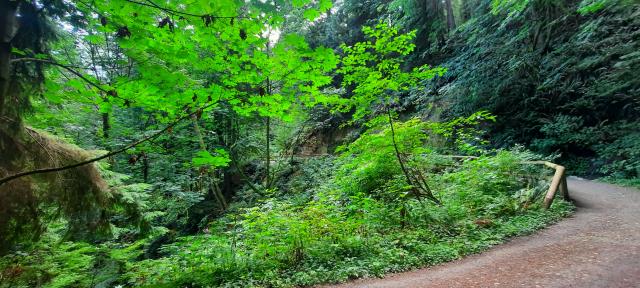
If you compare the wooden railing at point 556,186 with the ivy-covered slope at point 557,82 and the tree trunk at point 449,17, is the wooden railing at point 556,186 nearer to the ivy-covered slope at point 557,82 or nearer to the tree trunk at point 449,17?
the ivy-covered slope at point 557,82

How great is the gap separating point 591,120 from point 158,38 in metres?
15.2

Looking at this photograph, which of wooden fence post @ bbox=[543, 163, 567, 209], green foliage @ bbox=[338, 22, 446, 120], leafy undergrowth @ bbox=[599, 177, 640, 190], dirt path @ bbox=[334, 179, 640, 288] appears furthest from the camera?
leafy undergrowth @ bbox=[599, 177, 640, 190]

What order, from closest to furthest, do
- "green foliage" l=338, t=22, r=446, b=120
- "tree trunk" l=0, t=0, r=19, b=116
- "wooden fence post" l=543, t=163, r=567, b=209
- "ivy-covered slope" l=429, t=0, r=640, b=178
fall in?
"tree trunk" l=0, t=0, r=19, b=116
"green foliage" l=338, t=22, r=446, b=120
"wooden fence post" l=543, t=163, r=567, b=209
"ivy-covered slope" l=429, t=0, r=640, b=178

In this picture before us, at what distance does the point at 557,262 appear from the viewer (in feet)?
15.5

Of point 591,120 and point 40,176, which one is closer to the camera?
point 40,176

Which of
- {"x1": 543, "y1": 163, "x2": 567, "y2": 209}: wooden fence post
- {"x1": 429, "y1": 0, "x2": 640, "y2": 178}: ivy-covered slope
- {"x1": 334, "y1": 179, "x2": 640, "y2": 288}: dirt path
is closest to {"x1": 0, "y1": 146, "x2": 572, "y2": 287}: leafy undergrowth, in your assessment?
{"x1": 543, "y1": 163, "x2": 567, "y2": 209}: wooden fence post

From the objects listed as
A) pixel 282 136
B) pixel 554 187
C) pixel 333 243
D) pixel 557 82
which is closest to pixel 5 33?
pixel 333 243

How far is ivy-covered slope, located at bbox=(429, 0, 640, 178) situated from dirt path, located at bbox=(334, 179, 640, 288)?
5.31 metres

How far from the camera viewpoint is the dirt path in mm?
4164

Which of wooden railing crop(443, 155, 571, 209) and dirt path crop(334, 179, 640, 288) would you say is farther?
wooden railing crop(443, 155, 571, 209)

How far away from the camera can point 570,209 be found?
7762 millimetres

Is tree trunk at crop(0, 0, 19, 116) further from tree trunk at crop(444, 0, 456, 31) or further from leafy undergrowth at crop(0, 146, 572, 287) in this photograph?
tree trunk at crop(444, 0, 456, 31)

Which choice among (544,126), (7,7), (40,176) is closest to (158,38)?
(7,7)

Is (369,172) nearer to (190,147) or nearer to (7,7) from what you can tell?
(7,7)
